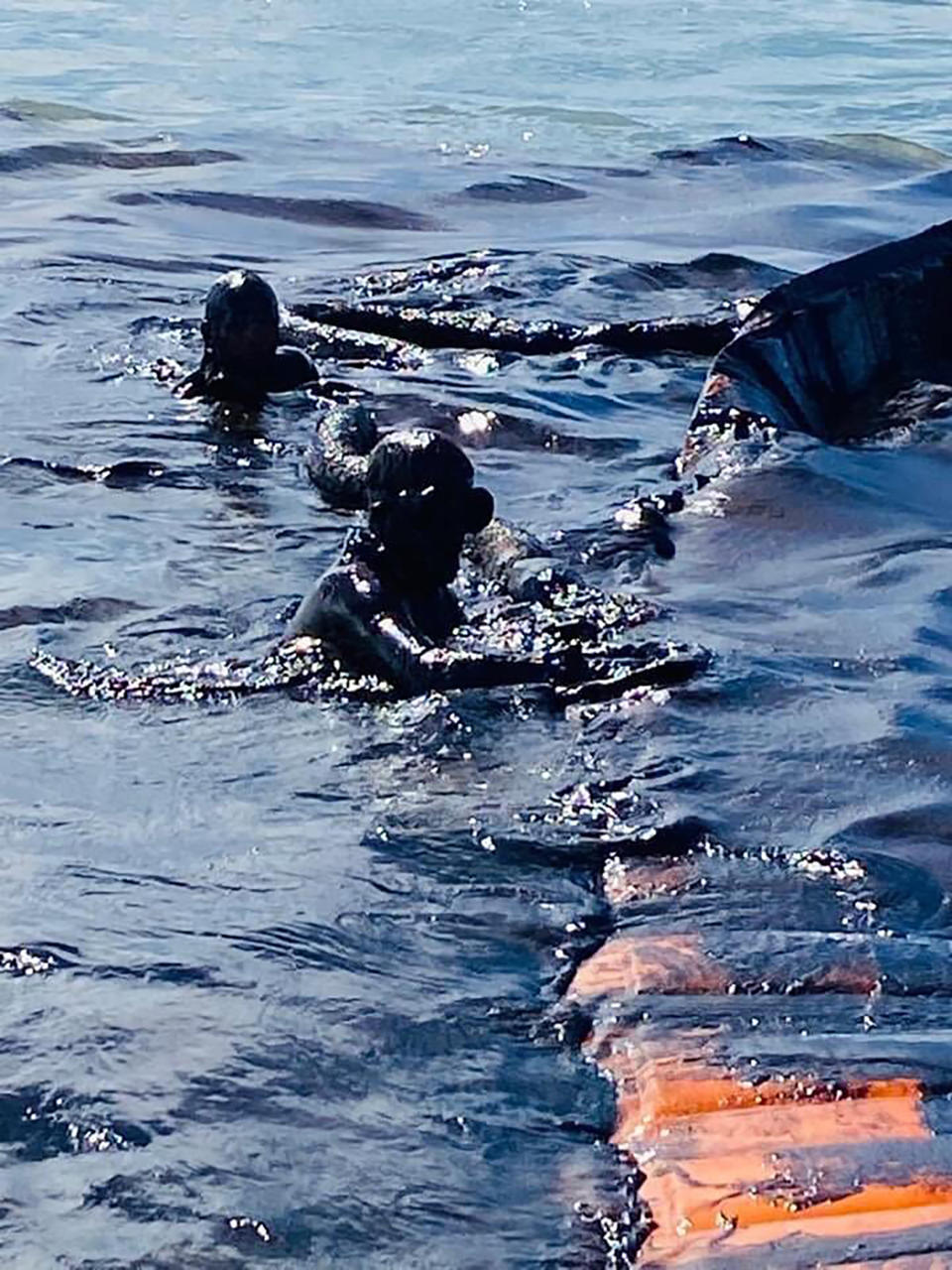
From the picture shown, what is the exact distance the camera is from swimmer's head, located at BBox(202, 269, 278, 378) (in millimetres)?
7992

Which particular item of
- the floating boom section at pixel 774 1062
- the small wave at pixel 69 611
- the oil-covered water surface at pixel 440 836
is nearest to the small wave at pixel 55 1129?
the oil-covered water surface at pixel 440 836

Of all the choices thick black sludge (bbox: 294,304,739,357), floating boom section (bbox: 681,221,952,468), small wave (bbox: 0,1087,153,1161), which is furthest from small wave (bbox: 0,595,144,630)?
thick black sludge (bbox: 294,304,739,357)

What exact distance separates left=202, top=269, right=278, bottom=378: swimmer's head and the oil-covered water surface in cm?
22

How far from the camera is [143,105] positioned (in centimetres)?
1911

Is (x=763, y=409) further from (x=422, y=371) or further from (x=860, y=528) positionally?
(x=422, y=371)

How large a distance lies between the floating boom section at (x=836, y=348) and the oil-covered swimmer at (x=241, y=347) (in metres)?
1.59

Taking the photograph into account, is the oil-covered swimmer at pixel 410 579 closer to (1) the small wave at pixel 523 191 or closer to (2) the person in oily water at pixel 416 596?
(2) the person in oily water at pixel 416 596

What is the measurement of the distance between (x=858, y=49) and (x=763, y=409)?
1746 centimetres

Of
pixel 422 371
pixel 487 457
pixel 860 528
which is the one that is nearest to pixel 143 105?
pixel 422 371

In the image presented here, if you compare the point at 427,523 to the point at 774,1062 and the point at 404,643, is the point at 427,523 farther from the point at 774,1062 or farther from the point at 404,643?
the point at 774,1062

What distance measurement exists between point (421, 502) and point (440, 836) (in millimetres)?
1042

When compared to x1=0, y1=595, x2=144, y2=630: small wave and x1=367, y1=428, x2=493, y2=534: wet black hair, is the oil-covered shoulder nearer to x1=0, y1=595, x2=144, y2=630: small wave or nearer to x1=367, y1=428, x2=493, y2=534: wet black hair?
x1=0, y1=595, x2=144, y2=630: small wave

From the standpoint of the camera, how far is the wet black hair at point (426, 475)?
5.32 m

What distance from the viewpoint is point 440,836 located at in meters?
4.58
